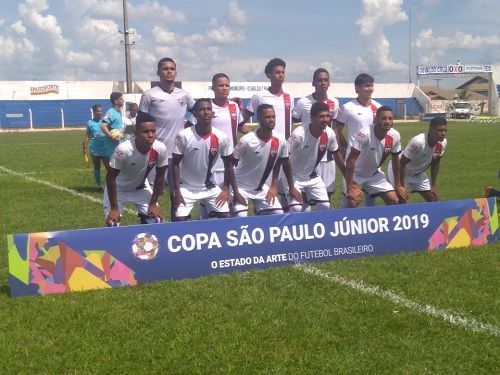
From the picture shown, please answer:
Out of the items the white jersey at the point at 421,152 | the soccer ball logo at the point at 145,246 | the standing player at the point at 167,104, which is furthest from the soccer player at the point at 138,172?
the white jersey at the point at 421,152

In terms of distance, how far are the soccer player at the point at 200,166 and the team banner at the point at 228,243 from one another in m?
0.84

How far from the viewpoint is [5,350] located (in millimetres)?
4062

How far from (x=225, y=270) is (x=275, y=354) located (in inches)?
77.4

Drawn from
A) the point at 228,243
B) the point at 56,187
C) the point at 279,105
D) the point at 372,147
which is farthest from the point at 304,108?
the point at 56,187

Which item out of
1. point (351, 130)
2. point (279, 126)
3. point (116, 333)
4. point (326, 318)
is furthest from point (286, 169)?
point (116, 333)

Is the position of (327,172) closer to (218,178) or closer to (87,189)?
(218,178)

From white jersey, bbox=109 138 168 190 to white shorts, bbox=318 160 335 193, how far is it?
228 cm

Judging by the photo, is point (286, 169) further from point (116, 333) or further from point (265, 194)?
point (116, 333)

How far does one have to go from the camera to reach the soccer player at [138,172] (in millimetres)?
6148

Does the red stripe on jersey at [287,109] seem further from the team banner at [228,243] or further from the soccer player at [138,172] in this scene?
the soccer player at [138,172]

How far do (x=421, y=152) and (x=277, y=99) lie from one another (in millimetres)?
2067

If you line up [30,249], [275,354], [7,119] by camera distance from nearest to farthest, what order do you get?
[275,354] < [30,249] < [7,119]

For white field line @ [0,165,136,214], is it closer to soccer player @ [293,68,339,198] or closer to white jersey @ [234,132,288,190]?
white jersey @ [234,132,288,190]

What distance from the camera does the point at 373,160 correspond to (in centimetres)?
763
